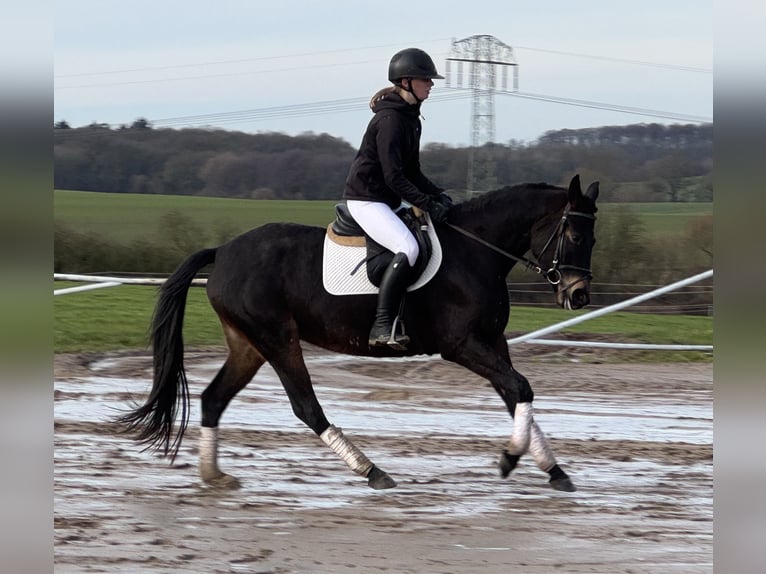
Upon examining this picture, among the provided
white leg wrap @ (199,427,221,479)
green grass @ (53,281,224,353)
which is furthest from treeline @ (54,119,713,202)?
white leg wrap @ (199,427,221,479)

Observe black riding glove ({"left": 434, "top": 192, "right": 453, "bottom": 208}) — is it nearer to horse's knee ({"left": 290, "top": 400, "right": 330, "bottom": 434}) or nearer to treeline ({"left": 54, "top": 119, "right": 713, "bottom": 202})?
horse's knee ({"left": 290, "top": 400, "right": 330, "bottom": 434})

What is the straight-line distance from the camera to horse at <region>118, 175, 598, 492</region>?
6.31m

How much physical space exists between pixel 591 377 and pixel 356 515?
7.10m

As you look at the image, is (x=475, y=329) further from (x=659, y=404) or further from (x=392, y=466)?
(x=659, y=404)

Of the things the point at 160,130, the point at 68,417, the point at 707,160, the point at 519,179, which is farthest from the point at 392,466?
the point at 160,130

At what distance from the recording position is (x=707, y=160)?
24438 millimetres

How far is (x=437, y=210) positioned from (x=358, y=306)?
779 millimetres

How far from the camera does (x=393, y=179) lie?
6246mm

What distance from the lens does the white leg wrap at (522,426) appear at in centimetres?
609

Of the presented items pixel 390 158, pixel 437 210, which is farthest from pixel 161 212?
pixel 390 158

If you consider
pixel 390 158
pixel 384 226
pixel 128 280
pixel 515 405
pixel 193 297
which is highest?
pixel 390 158

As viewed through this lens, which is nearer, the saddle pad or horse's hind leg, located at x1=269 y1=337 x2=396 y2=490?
horse's hind leg, located at x1=269 y1=337 x2=396 y2=490

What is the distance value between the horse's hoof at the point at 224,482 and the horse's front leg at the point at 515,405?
1529mm

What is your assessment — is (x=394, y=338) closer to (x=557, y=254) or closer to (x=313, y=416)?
(x=313, y=416)
